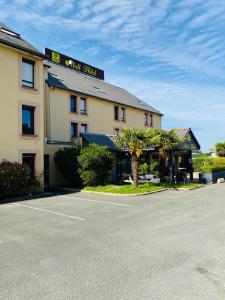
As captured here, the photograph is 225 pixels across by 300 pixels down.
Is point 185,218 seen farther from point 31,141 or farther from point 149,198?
point 31,141

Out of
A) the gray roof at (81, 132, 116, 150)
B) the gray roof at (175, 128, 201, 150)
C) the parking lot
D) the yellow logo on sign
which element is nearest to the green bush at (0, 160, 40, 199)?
the parking lot

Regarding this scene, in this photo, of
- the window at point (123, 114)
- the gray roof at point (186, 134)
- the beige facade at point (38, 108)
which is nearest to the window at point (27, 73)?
the beige facade at point (38, 108)

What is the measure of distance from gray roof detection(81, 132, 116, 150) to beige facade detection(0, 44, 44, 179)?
16.9ft

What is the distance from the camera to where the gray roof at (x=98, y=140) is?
25230 mm

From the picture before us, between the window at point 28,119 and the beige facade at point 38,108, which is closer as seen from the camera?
the beige facade at point 38,108

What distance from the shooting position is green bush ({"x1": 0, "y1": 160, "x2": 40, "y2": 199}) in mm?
17039

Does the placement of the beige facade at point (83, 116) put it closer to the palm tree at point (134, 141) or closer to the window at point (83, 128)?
the window at point (83, 128)

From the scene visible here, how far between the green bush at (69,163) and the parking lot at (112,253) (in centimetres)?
796

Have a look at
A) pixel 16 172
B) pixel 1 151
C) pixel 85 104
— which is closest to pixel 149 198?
pixel 16 172

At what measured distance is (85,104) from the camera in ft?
99.2

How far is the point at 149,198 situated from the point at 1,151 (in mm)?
9366

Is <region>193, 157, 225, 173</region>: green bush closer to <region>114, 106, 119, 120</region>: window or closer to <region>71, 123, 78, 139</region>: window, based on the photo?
<region>114, 106, 119, 120</region>: window

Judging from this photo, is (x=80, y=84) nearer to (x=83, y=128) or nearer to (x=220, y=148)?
(x=83, y=128)

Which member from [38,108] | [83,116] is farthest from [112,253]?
[83,116]
